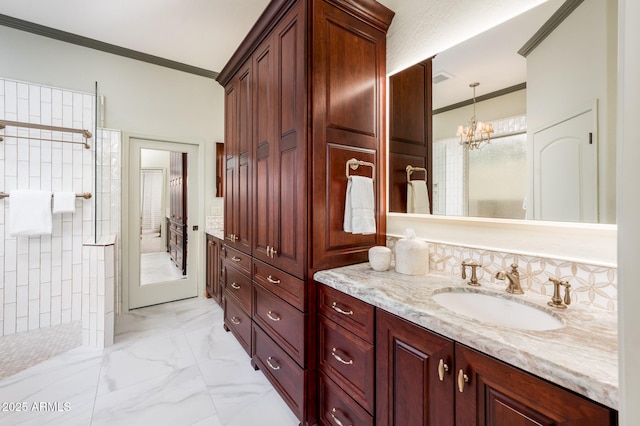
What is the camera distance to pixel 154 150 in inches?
129

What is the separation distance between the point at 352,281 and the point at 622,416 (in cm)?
95

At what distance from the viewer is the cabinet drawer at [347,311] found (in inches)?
46.6

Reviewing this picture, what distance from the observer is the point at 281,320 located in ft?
5.54

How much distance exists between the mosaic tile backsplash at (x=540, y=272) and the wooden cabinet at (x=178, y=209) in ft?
10.1

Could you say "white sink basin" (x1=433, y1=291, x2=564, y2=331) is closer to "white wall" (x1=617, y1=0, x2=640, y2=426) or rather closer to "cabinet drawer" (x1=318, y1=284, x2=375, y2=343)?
"cabinet drawer" (x1=318, y1=284, x2=375, y2=343)

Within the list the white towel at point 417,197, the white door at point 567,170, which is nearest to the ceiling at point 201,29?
the white door at point 567,170

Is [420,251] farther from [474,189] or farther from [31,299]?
[31,299]

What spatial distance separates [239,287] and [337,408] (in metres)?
1.28

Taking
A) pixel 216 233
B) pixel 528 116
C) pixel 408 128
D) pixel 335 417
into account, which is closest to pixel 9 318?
pixel 216 233

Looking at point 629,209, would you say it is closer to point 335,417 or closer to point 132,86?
point 335,417

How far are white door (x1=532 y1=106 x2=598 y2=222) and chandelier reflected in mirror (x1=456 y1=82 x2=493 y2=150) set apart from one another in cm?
21

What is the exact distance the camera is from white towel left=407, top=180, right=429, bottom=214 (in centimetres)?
165

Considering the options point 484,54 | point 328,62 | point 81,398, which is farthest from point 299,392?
point 484,54

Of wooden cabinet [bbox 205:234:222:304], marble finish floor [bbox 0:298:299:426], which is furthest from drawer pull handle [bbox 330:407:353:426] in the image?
wooden cabinet [bbox 205:234:222:304]
